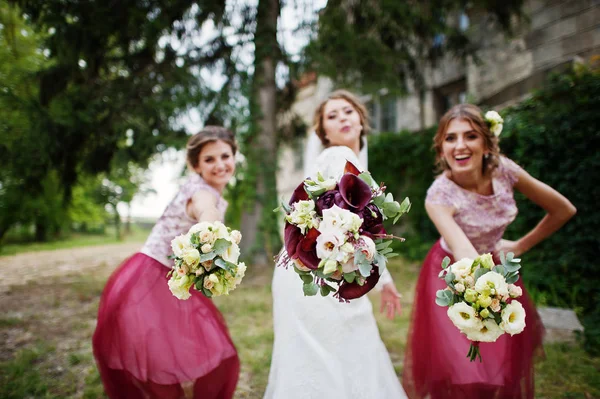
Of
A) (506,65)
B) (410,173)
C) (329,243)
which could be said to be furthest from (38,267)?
(506,65)

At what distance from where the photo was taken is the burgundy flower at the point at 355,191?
1.53m

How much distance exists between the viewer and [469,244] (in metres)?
2.21

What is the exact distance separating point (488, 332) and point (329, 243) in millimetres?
752

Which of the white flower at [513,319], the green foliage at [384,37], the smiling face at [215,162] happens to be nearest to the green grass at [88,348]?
the smiling face at [215,162]

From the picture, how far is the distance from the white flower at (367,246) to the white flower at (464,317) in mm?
431

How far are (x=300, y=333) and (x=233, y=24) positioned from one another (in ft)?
22.8

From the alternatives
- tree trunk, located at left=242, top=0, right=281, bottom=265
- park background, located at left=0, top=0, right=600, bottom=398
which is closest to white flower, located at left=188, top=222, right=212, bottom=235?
park background, located at left=0, top=0, right=600, bottom=398

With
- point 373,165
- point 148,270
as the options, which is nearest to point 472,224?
point 148,270

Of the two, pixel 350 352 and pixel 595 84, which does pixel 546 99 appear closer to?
pixel 595 84

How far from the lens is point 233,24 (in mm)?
7445

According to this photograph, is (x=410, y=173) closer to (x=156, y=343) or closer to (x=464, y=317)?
(x=156, y=343)

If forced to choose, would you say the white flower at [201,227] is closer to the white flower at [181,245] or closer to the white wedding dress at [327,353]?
the white flower at [181,245]

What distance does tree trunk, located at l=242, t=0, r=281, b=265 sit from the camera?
718 cm

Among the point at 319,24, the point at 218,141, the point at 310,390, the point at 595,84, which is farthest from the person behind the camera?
the point at 319,24
